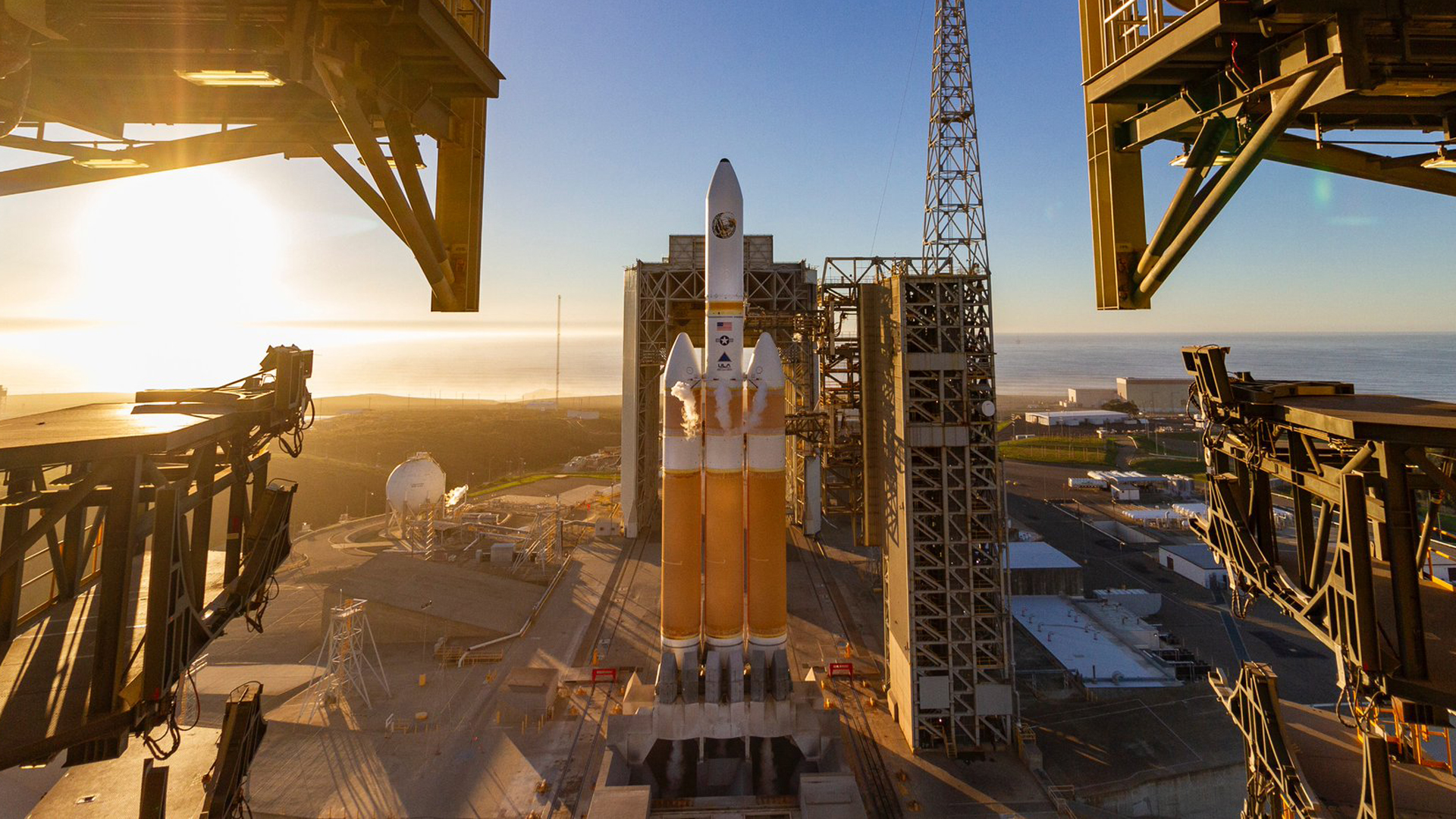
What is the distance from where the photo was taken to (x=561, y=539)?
37.5 meters

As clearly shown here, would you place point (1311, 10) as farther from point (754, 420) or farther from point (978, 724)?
point (978, 724)

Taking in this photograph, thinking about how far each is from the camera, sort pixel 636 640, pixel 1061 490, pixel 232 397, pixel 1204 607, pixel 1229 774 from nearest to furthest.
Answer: pixel 232 397 < pixel 1229 774 < pixel 636 640 < pixel 1204 607 < pixel 1061 490

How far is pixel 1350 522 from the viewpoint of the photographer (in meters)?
5.42

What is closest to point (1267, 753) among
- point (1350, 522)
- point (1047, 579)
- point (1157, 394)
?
point (1350, 522)

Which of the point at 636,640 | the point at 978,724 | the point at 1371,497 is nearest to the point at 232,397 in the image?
the point at 1371,497

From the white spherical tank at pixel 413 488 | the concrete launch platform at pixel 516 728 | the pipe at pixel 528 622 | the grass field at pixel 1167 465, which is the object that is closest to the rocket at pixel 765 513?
the concrete launch platform at pixel 516 728

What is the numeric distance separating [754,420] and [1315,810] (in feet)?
43.1

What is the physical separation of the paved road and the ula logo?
26275 mm

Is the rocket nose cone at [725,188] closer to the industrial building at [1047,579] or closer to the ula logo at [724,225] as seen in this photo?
the ula logo at [724,225]

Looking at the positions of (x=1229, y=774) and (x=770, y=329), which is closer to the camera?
(x=1229, y=774)

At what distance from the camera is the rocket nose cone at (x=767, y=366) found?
18.3 metres

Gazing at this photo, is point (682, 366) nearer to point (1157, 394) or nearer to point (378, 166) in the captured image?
point (378, 166)

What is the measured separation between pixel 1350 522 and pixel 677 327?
105 feet

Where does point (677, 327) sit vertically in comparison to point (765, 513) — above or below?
above
